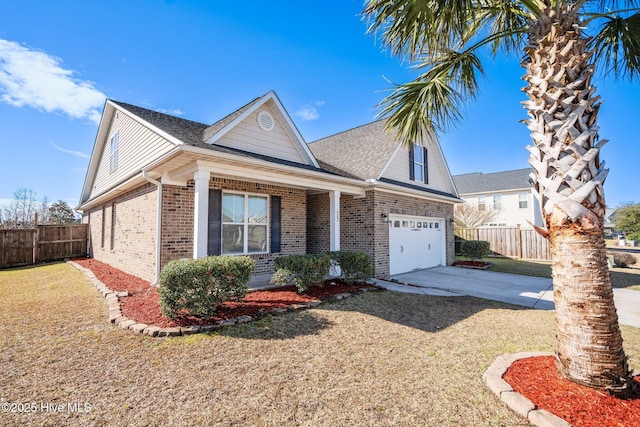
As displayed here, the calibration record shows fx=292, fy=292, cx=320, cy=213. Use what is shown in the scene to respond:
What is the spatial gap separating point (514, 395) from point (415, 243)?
31.4 ft

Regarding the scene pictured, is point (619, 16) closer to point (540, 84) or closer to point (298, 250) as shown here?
point (540, 84)

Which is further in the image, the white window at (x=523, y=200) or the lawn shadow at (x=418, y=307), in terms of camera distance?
the white window at (x=523, y=200)

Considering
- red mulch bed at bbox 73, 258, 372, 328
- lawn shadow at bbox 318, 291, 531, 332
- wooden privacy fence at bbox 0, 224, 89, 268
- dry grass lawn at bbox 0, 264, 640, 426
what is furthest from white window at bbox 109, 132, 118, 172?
lawn shadow at bbox 318, 291, 531, 332

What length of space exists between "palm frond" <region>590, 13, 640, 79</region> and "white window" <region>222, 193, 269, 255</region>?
8219 mm

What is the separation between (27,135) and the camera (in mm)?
13656

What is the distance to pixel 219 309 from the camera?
228 inches

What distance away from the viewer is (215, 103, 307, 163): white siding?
8602mm

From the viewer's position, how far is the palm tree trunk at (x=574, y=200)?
285cm

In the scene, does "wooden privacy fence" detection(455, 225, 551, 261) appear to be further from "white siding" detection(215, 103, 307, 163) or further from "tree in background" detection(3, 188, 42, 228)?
"tree in background" detection(3, 188, 42, 228)

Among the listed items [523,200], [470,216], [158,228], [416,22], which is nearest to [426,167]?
[416,22]

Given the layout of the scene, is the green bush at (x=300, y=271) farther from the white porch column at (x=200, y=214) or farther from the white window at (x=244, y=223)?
the white window at (x=244, y=223)

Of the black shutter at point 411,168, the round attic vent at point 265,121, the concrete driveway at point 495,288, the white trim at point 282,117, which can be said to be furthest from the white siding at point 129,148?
the black shutter at point 411,168

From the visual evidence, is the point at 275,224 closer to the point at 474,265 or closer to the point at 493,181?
the point at 474,265

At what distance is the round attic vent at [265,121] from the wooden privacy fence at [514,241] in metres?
14.1
